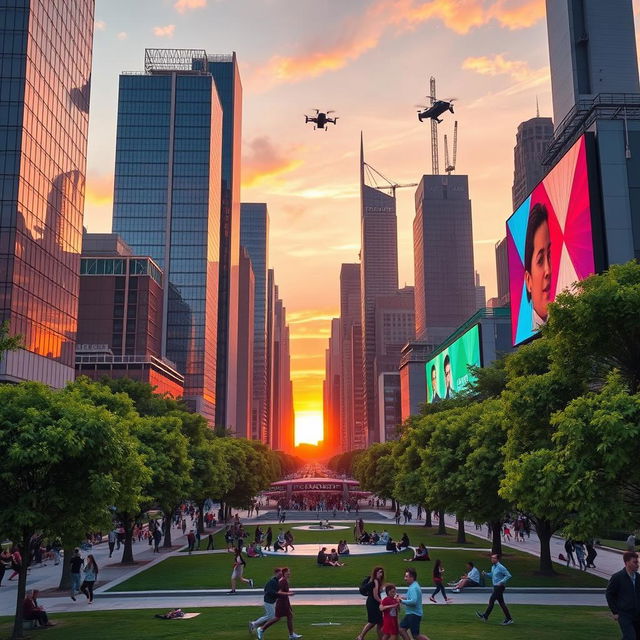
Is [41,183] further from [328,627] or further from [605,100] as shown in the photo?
[328,627]

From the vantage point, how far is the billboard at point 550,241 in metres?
49.6

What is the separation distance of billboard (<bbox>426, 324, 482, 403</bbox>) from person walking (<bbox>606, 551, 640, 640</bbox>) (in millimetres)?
80973

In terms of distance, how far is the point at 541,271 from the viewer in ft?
185

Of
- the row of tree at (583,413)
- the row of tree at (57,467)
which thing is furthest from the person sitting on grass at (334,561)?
the row of tree at (583,413)

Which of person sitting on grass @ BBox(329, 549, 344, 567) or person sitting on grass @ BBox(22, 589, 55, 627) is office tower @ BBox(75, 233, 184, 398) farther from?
person sitting on grass @ BBox(22, 589, 55, 627)

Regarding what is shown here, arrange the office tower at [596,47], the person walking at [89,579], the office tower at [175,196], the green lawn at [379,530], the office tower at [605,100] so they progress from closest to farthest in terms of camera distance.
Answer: the person walking at [89,579] < the office tower at [605,100] < the green lawn at [379,530] < the office tower at [596,47] < the office tower at [175,196]

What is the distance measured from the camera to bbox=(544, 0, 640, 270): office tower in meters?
48.1

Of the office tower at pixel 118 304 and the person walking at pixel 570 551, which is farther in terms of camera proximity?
the office tower at pixel 118 304

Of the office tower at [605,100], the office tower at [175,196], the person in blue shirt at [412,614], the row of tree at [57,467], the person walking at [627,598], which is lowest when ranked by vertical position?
the person in blue shirt at [412,614]

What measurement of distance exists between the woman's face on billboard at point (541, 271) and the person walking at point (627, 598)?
142 ft

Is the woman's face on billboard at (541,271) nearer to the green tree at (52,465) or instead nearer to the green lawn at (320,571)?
the green lawn at (320,571)

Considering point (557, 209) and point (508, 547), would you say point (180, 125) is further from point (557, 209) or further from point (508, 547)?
point (508, 547)

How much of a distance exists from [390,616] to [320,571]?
67.8ft

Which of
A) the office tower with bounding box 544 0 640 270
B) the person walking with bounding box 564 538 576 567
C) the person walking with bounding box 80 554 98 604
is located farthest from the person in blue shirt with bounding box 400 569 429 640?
the office tower with bounding box 544 0 640 270
